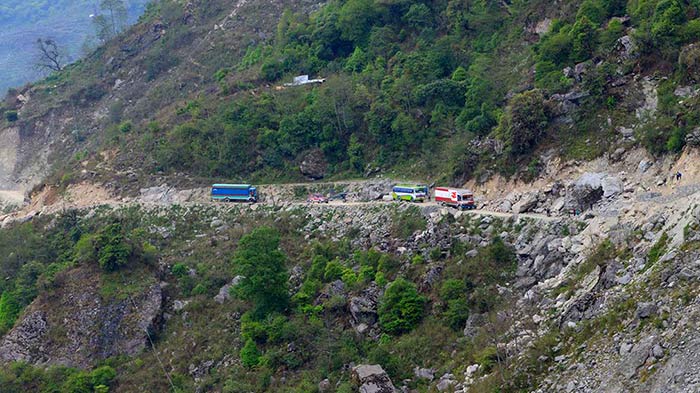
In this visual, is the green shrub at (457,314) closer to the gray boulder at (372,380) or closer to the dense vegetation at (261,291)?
the dense vegetation at (261,291)

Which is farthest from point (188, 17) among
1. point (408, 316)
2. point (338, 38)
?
point (408, 316)

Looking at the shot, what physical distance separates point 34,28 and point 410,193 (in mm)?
119655

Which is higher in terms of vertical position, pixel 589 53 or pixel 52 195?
pixel 589 53

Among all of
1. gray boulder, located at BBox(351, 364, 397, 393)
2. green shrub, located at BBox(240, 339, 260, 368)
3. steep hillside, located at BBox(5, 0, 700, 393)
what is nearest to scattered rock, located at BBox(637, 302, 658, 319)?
steep hillside, located at BBox(5, 0, 700, 393)

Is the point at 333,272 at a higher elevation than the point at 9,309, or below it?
higher

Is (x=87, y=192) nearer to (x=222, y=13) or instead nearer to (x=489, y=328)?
(x=222, y=13)

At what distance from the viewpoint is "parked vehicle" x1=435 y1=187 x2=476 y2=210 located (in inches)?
1806

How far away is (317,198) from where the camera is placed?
5481 centimetres

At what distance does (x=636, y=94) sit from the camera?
43.9 metres

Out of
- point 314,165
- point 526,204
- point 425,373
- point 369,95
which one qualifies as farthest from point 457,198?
point 369,95

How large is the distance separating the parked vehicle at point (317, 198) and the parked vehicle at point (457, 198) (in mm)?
9911

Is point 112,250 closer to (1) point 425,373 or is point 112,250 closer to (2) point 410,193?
(2) point 410,193

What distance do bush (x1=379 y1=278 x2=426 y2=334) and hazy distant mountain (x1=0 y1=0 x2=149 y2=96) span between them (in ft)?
314

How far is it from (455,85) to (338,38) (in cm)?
1597
